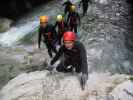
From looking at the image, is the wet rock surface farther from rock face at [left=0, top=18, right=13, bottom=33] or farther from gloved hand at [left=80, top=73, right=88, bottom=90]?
rock face at [left=0, top=18, right=13, bottom=33]

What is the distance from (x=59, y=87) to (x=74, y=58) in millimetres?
809

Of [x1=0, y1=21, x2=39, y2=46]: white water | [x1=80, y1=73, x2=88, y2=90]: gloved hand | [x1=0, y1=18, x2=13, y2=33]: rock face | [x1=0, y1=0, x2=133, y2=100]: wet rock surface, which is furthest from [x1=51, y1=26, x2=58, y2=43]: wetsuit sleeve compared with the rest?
[x1=0, y1=18, x2=13, y2=33]: rock face

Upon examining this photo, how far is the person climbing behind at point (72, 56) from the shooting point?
6.86 m

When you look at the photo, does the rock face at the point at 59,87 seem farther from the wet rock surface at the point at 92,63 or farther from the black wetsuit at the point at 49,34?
the black wetsuit at the point at 49,34

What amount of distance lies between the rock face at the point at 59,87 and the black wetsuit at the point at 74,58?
0.79ft

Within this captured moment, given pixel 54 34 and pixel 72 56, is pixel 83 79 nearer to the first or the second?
pixel 72 56

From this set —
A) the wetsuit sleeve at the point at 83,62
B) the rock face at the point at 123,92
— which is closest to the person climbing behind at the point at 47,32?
the wetsuit sleeve at the point at 83,62

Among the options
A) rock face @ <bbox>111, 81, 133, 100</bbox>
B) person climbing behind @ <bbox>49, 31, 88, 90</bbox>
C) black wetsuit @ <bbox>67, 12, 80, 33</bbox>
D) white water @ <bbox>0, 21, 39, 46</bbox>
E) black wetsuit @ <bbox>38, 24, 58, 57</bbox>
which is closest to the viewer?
rock face @ <bbox>111, 81, 133, 100</bbox>

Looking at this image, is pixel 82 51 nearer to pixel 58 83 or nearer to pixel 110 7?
pixel 58 83

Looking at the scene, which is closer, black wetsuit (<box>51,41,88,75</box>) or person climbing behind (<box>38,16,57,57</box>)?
black wetsuit (<box>51,41,88,75</box>)

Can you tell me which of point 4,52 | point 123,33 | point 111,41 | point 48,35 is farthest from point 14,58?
point 123,33

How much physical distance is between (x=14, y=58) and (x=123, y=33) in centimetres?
612

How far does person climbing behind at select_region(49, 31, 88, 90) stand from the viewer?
6863 mm

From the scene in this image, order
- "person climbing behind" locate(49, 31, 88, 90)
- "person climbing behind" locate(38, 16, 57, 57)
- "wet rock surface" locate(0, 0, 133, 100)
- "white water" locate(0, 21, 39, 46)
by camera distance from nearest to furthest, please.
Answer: "person climbing behind" locate(49, 31, 88, 90) → "wet rock surface" locate(0, 0, 133, 100) → "person climbing behind" locate(38, 16, 57, 57) → "white water" locate(0, 21, 39, 46)
